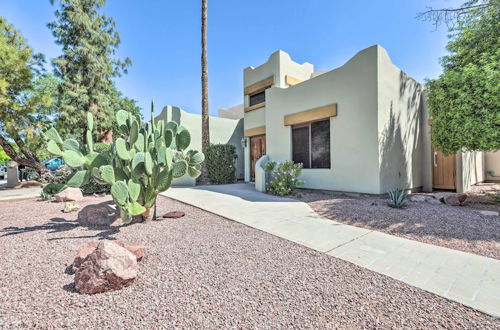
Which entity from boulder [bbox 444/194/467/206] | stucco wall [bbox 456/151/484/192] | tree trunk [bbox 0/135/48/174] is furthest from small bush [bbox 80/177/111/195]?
stucco wall [bbox 456/151/484/192]

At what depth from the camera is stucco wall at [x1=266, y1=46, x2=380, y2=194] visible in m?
6.73

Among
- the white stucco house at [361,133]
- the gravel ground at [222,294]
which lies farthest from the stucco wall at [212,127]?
the gravel ground at [222,294]

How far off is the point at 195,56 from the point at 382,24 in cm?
852

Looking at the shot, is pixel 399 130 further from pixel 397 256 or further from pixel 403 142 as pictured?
pixel 397 256

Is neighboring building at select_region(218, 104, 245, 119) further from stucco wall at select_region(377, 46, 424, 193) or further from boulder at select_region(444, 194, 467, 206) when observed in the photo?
boulder at select_region(444, 194, 467, 206)

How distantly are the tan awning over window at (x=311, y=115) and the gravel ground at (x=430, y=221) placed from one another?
3.08m

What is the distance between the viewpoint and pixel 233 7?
9430 millimetres

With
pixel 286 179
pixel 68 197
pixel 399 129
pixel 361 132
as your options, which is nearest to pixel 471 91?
pixel 399 129

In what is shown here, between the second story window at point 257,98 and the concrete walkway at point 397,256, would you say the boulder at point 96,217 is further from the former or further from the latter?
the second story window at point 257,98

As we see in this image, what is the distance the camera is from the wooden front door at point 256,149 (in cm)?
1143

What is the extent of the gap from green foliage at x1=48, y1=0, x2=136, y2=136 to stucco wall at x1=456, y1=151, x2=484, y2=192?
18.7 metres

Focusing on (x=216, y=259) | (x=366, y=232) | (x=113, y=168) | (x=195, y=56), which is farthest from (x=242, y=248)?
(x=195, y=56)

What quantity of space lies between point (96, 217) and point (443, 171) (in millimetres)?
11393

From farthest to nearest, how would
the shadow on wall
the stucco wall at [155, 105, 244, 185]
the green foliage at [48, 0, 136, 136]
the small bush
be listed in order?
the green foliage at [48, 0, 136, 136]
the stucco wall at [155, 105, 244, 185]
the small bush
the shadow on wall
